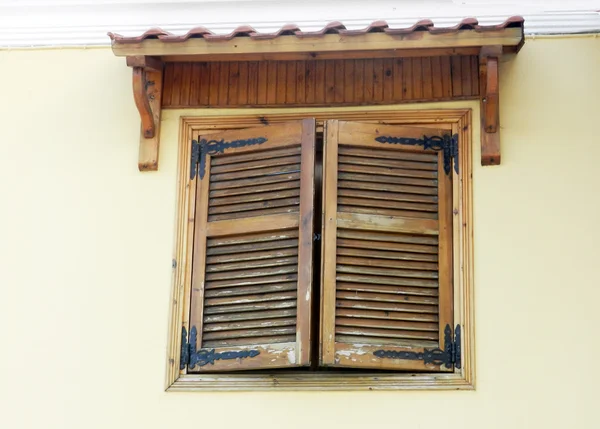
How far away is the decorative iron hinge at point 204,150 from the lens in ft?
20.8

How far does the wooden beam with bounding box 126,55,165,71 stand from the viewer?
20.5 ft

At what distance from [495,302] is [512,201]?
1.65 feet

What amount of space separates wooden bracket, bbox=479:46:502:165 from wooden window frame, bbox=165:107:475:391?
0.28 ft

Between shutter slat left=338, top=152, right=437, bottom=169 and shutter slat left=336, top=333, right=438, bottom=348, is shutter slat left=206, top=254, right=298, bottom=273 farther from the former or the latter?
shutter slat left=338, top=152, right=437, bottom=169

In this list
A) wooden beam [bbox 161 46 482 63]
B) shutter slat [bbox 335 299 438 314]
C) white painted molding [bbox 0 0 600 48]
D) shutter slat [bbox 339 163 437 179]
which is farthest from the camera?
white painted molding [bbox 0 0 600 48]

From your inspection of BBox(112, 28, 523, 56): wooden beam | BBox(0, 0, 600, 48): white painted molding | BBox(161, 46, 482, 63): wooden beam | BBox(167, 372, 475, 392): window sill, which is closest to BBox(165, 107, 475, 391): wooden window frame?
BBox(167, 372, 475, 392): window sill

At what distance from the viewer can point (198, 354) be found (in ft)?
19.8

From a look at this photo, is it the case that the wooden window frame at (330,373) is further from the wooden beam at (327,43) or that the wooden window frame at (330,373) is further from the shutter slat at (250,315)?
the wooden beam at (327,43)

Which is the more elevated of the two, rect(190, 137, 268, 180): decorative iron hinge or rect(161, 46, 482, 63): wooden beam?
rect(161, 46, 482, 63): wooden beam

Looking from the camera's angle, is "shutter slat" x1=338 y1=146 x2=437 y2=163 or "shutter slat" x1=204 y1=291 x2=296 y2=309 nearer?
"shutter slat" x1=204 y1=291 x2=296 y2=309

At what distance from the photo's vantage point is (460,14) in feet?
21.7

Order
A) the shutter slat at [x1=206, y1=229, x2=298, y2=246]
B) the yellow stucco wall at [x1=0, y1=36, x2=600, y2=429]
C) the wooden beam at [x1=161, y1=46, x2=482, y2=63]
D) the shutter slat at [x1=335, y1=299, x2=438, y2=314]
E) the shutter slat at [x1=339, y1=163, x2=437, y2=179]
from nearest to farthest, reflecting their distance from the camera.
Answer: the yellow stucco wall at [x1=0, y1=36, x2=600, y2=429], the shutter slat at [x1=335, y1=299, x2=438, y2=314], the shutter slat at [x1=206, y1=229, x2=298, y2=246], the shutter slat at [x1=339, y1=163, x2=437, y2=179], the wooden beam at [x1=161, y1=46, x2=482, y2=63]

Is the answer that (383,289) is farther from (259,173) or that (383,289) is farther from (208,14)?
(208,14)

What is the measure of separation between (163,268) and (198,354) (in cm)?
46
